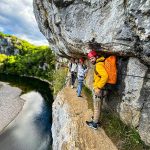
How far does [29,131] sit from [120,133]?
25.2 metres

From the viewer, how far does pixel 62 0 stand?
1691cm

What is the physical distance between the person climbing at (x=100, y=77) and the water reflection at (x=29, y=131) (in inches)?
694

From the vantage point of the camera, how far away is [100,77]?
12273 mm

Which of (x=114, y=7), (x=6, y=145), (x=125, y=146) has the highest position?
(x=114, y=7)

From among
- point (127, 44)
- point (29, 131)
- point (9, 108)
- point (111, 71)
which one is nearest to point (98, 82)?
point (111, 71)

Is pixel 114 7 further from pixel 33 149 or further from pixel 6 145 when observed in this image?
pixel 6 145

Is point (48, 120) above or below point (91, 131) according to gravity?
below

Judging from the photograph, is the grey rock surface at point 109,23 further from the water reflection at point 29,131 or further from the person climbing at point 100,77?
the water reflection at point 29,131

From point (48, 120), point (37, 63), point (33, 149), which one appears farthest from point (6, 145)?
point (37, 63)

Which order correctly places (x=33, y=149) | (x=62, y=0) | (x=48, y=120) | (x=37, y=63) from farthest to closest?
(x=37, y=63)
(x=48, y=120)
(x=33, y=149)
(x=62, y=0)

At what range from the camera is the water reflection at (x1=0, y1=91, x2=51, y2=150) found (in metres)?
29.8

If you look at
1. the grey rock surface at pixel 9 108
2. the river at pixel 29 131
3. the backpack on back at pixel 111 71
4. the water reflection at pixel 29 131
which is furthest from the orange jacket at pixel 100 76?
the grey rock surface at pixel 9 108

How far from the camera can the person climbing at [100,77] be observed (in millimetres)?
12078

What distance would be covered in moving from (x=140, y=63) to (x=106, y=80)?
185cm
